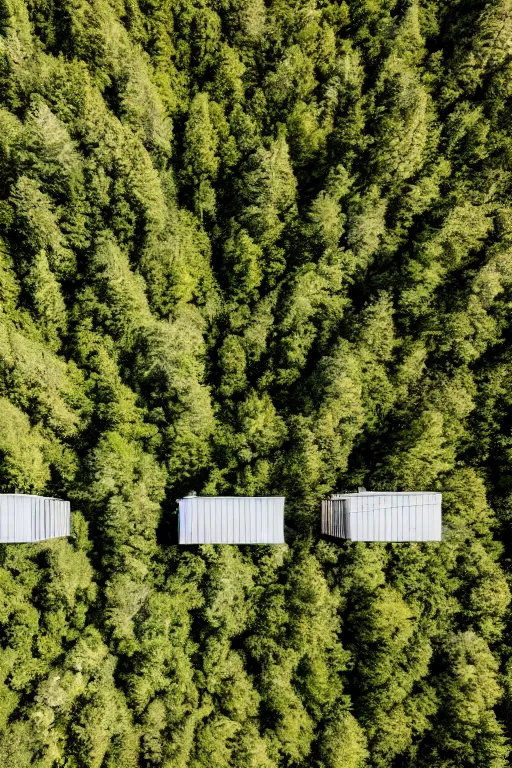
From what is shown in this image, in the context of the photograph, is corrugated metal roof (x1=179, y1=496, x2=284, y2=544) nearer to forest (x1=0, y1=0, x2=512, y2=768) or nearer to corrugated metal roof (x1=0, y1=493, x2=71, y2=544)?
forest (x1=0, y1=0, x2=512, y2=768)

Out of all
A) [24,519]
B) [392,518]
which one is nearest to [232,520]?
[392,518]

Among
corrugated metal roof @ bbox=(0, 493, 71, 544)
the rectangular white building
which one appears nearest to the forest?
the rectangular white building

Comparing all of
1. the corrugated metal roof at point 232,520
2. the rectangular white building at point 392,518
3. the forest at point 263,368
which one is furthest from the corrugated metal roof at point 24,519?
the rectangular white building at point 392,518

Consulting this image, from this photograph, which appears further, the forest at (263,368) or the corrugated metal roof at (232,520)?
the forest at (263,368)

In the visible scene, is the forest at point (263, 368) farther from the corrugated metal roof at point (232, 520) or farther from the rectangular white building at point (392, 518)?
the rectangular white building at point (392, 518)

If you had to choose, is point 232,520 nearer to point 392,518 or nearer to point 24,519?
point 392,518

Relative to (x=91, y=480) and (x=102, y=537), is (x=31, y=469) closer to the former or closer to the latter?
(x=91, y=480)
